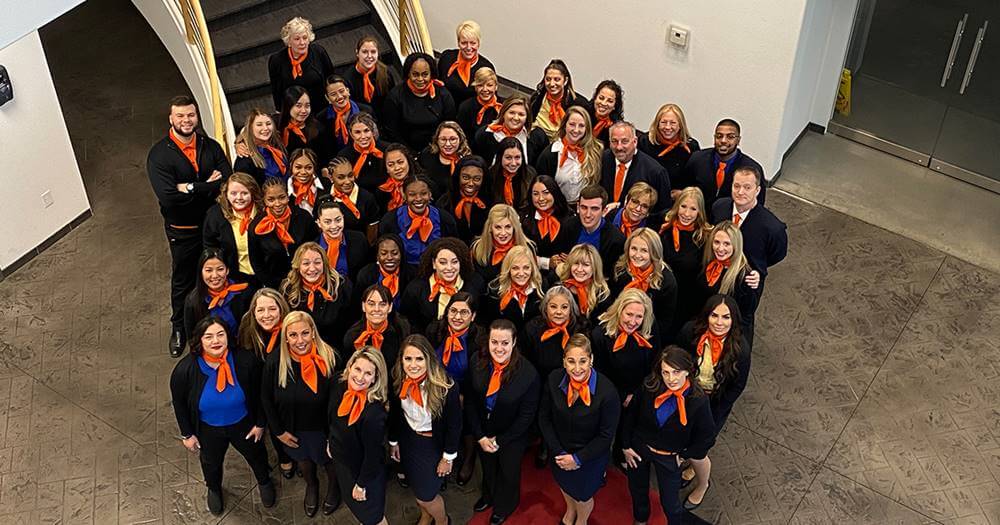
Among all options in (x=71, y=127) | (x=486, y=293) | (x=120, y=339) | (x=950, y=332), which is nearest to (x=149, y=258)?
(x=120, y=339)

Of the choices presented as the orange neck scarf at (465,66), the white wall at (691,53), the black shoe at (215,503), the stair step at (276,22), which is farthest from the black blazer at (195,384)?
the white wall at (691,53)

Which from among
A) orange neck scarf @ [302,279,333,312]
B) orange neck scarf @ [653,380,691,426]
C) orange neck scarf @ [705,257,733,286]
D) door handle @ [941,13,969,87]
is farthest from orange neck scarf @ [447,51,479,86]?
door handle @ [941,13,969,87]

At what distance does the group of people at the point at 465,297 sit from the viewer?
5.98 meters

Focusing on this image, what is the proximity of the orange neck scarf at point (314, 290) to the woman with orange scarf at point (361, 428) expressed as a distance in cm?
65

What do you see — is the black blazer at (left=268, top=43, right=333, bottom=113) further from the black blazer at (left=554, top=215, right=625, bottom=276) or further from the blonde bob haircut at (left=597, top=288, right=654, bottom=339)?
the blonde bob haircut at (left=597, top=288, right=654, bottom=339)

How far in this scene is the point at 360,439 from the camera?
5910mm

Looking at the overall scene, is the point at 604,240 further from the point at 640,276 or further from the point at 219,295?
the point at 219,295

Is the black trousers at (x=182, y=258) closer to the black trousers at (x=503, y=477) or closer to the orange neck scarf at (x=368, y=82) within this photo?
the orange neck scarf at (x=368, y=82)

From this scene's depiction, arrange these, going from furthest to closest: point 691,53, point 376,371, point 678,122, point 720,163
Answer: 1. point 691,53
2. point 678,122
3. point 720,163
4. point 376,371

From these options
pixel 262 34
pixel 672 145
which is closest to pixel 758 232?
pixel 672 145

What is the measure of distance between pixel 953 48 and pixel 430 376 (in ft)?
21.4

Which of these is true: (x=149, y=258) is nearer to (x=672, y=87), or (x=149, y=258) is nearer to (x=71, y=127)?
(x=71, y=127)

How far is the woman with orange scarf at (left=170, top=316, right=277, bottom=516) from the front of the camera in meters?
5.99

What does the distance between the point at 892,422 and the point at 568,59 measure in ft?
14.9
